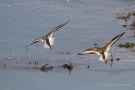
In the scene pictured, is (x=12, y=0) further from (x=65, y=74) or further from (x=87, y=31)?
(x=65, y=74)

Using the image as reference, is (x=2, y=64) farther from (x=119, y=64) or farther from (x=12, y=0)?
(x=12, y=0)

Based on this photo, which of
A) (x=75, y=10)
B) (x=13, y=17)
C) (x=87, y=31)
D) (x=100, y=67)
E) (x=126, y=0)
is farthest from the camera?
(x=126, y=0)

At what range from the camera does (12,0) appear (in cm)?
2370

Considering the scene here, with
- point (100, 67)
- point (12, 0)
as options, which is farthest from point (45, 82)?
point (12, 0)

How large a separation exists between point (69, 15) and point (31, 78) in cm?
820

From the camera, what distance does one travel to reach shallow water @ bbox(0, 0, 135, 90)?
13.9 meters

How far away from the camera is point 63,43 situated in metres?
18.0

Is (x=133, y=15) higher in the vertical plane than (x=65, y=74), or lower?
higher

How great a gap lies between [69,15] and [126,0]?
3.59 m

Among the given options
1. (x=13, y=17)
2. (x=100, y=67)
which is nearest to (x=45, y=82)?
(x=100, y=67)

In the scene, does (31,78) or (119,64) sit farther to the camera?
(119,64)

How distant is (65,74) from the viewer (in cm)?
1445

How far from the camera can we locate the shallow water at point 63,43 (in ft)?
45.5

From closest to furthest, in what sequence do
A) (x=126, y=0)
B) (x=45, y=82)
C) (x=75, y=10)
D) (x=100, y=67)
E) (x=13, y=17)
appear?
1. (x=45, y=82)
2. (x=100, y=67)
3. (x=13, y=17)
4. (x=75, y=10)
5. (x=126, y=0)
